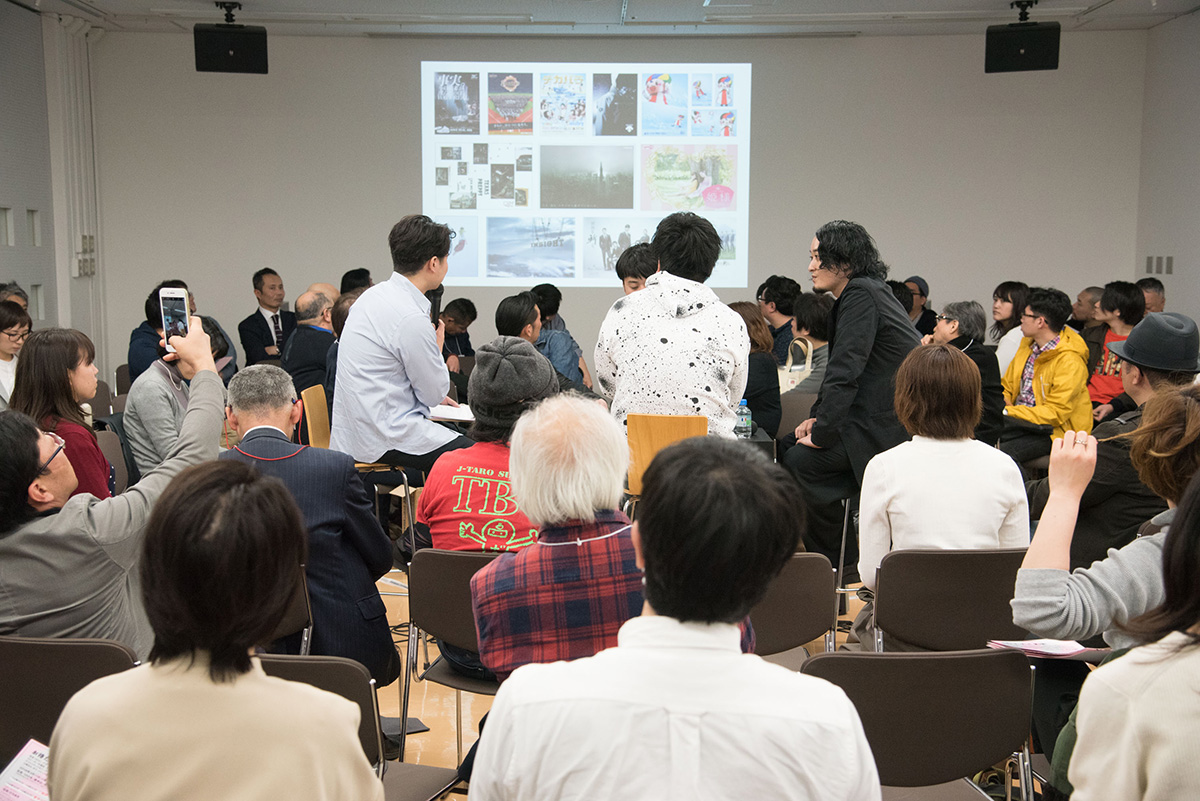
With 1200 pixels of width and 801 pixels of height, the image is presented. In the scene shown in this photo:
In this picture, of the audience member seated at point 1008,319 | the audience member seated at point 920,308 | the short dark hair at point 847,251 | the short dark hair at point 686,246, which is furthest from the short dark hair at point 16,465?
the audience member seated at point 920,308

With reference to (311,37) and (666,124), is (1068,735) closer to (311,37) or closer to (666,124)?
(666,124)

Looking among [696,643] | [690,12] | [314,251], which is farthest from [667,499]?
[314,251]

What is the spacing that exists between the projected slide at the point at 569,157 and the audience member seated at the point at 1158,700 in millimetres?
7413

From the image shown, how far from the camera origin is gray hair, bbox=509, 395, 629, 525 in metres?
1.65

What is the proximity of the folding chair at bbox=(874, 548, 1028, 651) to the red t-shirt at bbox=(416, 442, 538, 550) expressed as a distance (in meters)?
0.90

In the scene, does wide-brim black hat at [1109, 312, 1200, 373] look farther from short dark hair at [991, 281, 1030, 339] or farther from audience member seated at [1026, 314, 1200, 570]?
short dark hair at [991, 281, 1030, 339]

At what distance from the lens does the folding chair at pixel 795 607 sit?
2.41m

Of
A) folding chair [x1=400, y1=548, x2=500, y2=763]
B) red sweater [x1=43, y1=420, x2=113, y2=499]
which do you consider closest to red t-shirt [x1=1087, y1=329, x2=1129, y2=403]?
folding chair [x1=400, y1=548, x2=500, y2=763]

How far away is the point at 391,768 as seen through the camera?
1967mm

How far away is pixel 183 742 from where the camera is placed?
1.09 m

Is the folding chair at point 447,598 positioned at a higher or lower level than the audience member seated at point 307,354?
lower

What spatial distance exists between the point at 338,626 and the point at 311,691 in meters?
1.38

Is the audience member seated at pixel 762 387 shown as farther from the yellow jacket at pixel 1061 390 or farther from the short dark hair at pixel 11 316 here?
the short dark hair at pixel 11 316

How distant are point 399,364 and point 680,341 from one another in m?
1.11
